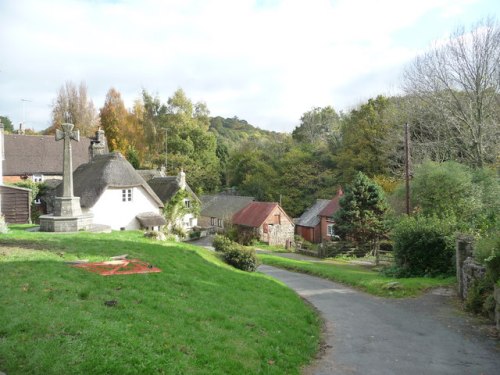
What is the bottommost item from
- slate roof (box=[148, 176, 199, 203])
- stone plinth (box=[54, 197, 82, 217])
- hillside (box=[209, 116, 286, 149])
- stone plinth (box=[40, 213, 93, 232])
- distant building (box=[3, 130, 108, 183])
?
stone plinth (box=[40, 213, 93, 232])

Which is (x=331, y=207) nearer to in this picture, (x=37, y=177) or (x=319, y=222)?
(x=319, y=222)

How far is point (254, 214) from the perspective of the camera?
1970 inches

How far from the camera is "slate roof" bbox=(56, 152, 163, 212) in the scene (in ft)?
102

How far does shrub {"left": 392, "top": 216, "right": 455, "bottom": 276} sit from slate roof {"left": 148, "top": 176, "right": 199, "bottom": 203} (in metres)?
27.4

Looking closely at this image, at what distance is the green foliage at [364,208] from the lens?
35500 mm

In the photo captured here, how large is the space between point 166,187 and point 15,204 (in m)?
17.7

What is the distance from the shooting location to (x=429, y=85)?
2972cm

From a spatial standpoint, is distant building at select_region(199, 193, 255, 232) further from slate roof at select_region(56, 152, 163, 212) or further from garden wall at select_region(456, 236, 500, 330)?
garden wall at select_region(456, 236, 500, 330)

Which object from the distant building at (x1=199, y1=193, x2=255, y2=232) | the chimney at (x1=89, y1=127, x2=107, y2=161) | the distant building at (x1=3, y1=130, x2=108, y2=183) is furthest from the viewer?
the distant building at (x1=199, y1=193, x2=255, y2=232)

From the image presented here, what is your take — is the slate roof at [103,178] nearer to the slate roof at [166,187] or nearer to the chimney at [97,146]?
the chimney at [97,146]

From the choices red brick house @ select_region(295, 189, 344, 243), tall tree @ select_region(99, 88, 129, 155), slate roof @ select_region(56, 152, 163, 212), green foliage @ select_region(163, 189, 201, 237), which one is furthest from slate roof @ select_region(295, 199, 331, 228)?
tall tree @ select_region(99, 88, 129, 155)

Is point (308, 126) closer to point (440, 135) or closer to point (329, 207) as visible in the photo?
point (329, 207)

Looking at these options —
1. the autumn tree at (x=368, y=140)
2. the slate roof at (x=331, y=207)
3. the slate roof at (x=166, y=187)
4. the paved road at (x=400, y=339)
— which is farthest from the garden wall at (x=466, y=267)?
the slate roof at (x=166, y=187)

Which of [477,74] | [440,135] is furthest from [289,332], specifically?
[440,135]
